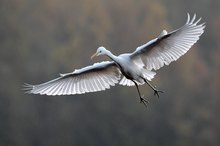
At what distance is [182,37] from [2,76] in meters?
20.2

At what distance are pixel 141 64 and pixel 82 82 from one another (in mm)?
1042

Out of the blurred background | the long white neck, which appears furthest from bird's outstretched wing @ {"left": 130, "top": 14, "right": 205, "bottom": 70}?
the blurred background

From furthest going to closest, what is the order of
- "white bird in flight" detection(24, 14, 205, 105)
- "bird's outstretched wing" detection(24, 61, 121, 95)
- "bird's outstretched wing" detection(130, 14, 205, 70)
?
"bird's outstretched wing" detection(24, 61, 121, 95), "bird's outstretched wing" detection(130, 14, 205, 70), "white bird in flight" detection(24, 14, 205, 105)

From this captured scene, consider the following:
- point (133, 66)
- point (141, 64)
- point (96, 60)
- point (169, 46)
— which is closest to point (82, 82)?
point (141, 64)

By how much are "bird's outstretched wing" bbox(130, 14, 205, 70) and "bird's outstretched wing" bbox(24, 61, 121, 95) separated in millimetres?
490

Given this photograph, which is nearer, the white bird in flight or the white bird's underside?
the white bird in flight

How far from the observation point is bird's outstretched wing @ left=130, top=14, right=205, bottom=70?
11.5m

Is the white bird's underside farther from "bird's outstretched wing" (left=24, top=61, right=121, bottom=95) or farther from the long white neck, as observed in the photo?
the long white neck

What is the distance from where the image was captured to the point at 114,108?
99.8ft

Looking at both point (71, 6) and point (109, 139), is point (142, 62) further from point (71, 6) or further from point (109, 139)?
point (71, 6)

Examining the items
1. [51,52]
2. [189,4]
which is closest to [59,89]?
[51,52]

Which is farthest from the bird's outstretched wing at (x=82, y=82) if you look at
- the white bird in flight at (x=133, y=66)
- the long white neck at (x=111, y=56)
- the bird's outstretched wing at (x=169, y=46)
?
the long white neck at (x=111, y=56)

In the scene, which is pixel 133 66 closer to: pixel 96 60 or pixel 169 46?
pixel 169 46

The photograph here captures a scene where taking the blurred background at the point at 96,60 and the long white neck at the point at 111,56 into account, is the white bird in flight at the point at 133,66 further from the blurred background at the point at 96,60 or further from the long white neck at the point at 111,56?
the blurred background at the point at 96,60
